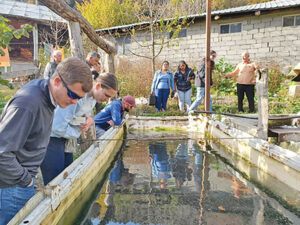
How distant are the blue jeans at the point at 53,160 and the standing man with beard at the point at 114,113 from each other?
2.19 m

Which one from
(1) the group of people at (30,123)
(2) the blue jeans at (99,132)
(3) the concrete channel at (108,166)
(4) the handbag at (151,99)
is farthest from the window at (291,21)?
(1) the group of people at (30,123)

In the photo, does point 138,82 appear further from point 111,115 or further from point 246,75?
point 111,115

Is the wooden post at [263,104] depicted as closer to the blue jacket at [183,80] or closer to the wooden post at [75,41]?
the wooden post at [75,41]

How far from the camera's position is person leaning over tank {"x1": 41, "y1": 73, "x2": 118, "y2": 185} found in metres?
2.72

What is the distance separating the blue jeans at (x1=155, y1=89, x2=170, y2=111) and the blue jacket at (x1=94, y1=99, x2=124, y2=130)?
3.04 m

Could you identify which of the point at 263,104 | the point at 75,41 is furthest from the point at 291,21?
the point at 75,41

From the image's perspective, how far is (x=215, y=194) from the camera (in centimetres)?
359

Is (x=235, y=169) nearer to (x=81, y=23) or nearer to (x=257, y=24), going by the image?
(x=81, y=23)

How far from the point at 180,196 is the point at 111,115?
253 centimetres

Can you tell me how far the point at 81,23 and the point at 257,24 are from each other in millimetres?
11966

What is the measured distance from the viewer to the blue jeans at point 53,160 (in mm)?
2739

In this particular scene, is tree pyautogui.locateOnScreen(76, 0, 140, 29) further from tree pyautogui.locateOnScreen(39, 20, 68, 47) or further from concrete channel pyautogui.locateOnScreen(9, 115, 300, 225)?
concrete channel pyautogui.locateOnScreen(9, 115, 300, 225)

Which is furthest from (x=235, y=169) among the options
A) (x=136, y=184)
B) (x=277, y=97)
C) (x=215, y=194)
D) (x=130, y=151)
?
(x=277, y=97)

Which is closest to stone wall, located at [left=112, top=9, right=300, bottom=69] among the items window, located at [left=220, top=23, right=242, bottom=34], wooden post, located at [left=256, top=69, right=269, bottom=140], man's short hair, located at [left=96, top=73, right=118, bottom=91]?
window, located at [left=220, top=23, right=242, bottom=34]
